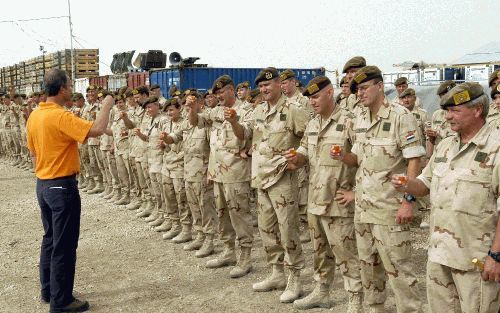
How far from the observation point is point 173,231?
7.97m

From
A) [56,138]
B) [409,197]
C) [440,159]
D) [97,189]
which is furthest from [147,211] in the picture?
[440,159]

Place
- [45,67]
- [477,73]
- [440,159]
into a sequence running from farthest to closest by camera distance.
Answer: [45,67]
[477,73]
[440,159]

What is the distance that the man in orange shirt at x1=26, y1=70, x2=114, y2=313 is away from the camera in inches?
193

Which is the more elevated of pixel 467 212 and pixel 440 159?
pixel 440 159

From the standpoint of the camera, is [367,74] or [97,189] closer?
[367,74]

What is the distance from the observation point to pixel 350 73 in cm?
551

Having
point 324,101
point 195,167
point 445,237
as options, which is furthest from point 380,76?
point 195,167

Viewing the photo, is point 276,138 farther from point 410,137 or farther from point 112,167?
point 112,167

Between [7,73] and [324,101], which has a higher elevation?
[7,73]

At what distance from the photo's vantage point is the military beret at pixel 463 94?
10.0 feet

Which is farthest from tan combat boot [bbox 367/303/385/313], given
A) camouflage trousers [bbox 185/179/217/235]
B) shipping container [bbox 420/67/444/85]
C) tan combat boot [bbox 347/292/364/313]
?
shipping container [bbox 420/67/444/85]

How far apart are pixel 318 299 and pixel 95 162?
8.22 m

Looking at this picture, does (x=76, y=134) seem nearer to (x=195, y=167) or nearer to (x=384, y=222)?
(x=195, y=167)

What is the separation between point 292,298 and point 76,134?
256 centimetres
